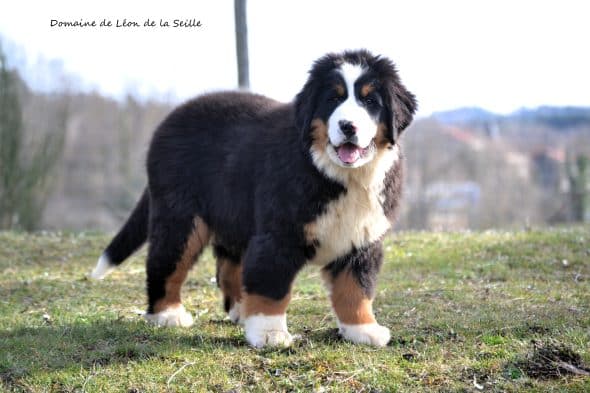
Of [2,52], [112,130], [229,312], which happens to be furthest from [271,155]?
[112,130]

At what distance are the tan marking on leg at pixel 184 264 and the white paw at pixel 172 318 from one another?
0.13 feet

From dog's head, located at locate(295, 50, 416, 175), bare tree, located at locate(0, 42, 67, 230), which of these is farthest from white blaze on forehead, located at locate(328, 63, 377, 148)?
bare tree, located at locate(0, 42, 67, 230)

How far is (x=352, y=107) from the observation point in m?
Answer: 5.14

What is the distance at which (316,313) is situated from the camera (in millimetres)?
6750

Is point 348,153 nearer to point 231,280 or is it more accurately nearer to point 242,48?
point 231,280

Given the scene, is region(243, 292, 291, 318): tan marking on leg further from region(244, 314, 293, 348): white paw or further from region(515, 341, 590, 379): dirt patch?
region(515, 341, 590, 379): dirt patch

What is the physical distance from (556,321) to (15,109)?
58.6 feet

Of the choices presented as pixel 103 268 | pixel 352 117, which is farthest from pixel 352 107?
pixel 103 268

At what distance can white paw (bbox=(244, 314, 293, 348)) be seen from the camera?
5.32 metres

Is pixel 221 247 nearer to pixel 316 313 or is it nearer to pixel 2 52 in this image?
pixel 316 313

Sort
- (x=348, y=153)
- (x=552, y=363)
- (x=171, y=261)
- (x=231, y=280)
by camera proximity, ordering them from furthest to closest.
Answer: (x=231, y=280) → (x=171, y=261) → (x=348, y=153) → (x=552, y=363)

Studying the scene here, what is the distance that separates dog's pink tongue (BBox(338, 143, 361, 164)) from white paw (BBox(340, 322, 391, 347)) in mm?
1262

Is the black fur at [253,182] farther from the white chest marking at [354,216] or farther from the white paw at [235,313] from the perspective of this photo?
the white paw at [235,313]

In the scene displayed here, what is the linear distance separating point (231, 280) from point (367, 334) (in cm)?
157
